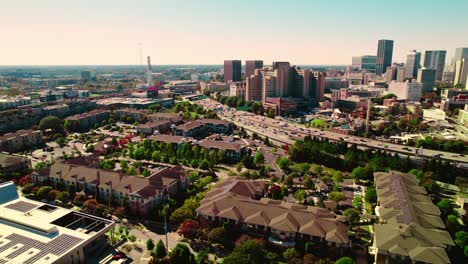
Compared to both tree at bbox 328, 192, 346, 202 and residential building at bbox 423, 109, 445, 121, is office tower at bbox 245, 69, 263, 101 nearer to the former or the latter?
residential building at bbox 423, 109, 445, 121

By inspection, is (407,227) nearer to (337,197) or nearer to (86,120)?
(337,197)

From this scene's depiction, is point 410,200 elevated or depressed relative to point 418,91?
depressed

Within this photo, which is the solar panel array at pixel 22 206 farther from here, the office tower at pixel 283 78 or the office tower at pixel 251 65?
the office tower at pixel 251 65

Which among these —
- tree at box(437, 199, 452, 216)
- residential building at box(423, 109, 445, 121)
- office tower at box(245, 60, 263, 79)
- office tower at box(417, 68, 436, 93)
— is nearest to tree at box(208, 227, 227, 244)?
tree at box(437, 199, 452, 216)

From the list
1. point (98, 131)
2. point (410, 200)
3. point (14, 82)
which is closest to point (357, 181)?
point (410, 200)

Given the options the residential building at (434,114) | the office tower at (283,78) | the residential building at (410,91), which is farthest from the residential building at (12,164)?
the residential building at (410,91)

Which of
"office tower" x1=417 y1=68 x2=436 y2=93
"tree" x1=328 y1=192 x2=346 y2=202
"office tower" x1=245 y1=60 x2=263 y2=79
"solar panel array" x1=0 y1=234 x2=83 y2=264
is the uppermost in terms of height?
"office tower" x1=245 y1=60 x2=263 y2=79

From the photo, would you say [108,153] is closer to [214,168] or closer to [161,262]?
[214,168]

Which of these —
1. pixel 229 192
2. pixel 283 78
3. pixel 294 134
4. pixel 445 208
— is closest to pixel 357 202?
pixel 445 208
